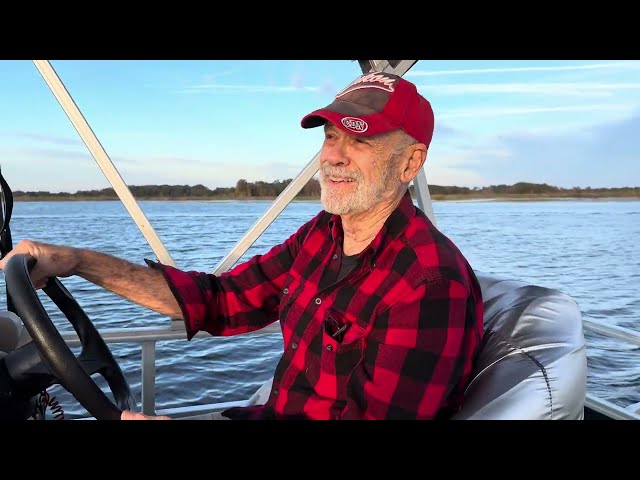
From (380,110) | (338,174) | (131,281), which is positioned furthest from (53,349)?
(380,110)

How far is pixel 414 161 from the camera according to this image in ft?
4.53

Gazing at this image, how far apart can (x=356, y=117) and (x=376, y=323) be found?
1.48ft

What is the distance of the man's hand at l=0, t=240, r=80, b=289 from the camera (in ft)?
4.29

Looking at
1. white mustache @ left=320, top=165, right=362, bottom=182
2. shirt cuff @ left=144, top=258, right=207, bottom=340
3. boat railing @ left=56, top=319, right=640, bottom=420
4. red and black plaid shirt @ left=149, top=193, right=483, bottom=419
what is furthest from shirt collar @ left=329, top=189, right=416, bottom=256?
boat railing @ left=56, top=319, right=640, bottom=420

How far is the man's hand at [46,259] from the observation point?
1.31 m

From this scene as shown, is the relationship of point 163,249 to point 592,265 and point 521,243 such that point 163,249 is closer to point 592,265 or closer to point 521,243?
point 592,265

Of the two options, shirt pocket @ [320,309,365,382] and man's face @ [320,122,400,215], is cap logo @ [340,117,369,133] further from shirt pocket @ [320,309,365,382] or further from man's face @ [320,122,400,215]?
shirt pocket @ [320,309,365,382]

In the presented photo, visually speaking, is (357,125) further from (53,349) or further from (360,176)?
(53,349)

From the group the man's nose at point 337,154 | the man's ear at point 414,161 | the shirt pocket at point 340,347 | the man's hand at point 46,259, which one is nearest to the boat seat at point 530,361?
the shirt pocket at point 340,347

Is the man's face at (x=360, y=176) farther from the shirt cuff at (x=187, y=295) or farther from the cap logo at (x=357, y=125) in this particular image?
the shirt cuff at (x=187, y=295)

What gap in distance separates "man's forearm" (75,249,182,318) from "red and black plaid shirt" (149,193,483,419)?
0.03 meters

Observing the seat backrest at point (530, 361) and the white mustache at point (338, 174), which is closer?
the seat backrest at point (530, 361)

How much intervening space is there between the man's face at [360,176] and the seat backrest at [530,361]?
38 cm

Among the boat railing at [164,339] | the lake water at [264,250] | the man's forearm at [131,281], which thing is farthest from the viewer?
the lake water at [264,250]
